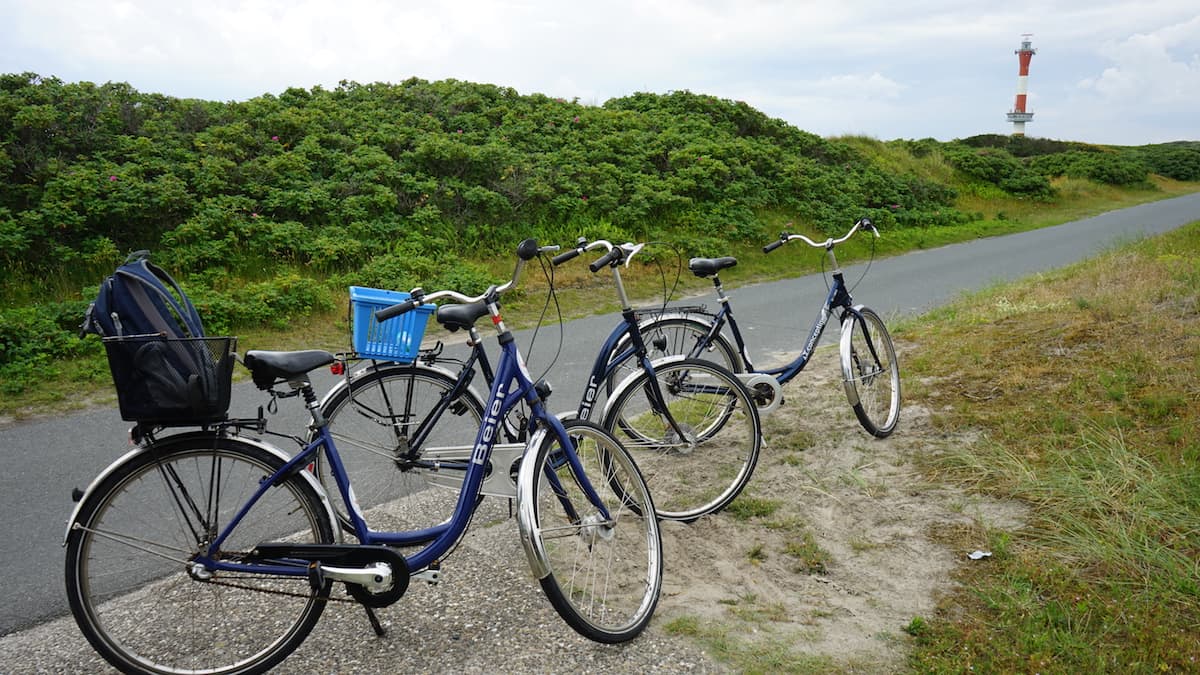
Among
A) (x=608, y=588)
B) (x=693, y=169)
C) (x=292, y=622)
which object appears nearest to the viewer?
(x=292, y=622)

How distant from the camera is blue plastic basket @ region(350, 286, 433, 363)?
149 inches

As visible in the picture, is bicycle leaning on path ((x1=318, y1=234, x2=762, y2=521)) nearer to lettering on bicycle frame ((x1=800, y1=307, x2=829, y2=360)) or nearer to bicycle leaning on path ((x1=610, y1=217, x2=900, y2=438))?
bicycle leaning on path ((x1=610, y1=217, x2=900, y2=438))

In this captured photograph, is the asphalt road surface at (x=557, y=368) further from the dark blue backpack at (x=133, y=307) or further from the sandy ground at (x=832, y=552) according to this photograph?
the sandy ground at (x=832, y=552)

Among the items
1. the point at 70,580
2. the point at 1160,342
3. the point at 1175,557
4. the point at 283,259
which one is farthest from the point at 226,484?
the point at 283,259

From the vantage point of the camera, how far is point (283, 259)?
10.5 meters

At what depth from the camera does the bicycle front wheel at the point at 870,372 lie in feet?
17.4

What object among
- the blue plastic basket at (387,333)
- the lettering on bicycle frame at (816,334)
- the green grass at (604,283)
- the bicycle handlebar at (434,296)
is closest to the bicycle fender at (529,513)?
the bicycle handlebar at (434,296)

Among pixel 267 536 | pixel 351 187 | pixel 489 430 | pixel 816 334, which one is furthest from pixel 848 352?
pixel 351 187

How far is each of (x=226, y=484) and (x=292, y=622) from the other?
0.64 metres

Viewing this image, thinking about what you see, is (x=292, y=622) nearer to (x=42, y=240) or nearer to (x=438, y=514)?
(x=438, y=514)

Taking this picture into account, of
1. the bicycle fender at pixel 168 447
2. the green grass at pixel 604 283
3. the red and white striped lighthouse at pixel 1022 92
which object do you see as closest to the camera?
the bicycle fender at pixel 168 447

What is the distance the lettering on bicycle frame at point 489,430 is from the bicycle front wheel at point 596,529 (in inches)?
9.0

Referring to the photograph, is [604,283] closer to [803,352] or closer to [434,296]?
[803,352]

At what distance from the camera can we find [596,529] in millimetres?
3508
